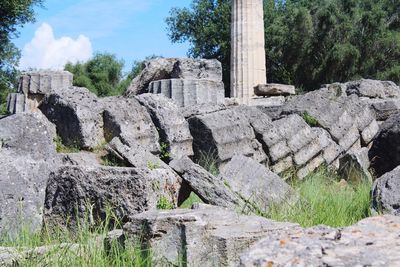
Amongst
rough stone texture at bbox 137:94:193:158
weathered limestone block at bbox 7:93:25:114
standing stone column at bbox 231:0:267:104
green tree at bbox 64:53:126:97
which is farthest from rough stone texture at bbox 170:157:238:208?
green tree at bbox 64:53:126:97

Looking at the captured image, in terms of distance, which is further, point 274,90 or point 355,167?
point 274,90

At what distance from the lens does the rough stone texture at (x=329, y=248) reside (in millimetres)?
2197

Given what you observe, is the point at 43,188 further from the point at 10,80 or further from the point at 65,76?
the point at 10,80

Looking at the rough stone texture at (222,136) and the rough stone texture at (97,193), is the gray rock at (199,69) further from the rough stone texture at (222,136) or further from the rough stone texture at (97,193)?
the rough stone texture at (97,193)

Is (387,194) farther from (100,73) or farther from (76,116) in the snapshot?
(100,73)

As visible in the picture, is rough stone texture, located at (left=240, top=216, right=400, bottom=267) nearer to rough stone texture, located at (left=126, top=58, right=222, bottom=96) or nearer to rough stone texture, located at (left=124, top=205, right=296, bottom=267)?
rough stone texture, located at (left=124, top=205, right=296, bottom=267)

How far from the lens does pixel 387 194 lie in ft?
21.7

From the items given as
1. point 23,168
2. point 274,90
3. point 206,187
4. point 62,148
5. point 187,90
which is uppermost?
point 274,90

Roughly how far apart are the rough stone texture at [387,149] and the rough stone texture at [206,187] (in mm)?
4049

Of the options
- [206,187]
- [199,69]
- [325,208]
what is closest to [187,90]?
[199,69]

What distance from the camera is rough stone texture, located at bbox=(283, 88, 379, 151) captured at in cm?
1170

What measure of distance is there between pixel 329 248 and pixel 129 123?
6486mm

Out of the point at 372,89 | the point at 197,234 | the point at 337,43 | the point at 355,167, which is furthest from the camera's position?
the point at 337,43

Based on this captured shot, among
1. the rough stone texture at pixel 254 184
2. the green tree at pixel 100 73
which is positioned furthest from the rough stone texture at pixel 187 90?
the green tree at pixel 100 73
